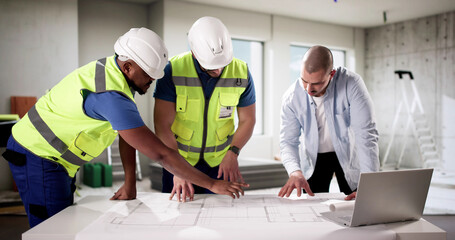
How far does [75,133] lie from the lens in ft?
5.35

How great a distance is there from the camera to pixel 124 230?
1372mm

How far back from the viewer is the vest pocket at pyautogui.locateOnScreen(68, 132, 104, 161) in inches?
64.8

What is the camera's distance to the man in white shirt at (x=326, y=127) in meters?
2.12

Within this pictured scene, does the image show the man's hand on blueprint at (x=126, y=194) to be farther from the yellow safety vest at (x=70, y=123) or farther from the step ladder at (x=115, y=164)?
the step ladder at (x=115, y=164)

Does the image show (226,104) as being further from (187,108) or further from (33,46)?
(33,46)

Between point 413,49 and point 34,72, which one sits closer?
point 34,72

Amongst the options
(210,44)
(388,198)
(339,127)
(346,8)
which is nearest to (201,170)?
(210,44)

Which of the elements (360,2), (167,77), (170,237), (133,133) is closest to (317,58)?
(167,77)

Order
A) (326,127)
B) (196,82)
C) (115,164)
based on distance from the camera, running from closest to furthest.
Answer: (196,82), (326,127), (115,164)

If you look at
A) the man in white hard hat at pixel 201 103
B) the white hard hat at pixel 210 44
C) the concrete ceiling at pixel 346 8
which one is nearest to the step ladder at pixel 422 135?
the concrete ceiling at pixel 346 8

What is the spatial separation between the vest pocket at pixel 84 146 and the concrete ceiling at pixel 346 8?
5278 mm

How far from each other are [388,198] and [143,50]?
1.12 m

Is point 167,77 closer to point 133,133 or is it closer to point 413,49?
point 133,133

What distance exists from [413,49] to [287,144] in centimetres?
676
